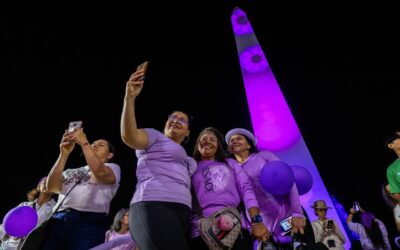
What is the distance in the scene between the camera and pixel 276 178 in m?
2.22

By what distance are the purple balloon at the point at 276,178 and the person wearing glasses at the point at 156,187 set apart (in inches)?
24.7

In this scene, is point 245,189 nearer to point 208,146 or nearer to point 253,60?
point 208,146

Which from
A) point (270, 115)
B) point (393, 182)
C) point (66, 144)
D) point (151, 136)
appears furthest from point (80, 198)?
point (270, 115)

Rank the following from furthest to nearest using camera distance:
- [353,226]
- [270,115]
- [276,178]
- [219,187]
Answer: [270,115] < [353,226] < [276,178] < [219,187]

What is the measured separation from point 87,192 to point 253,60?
568cm

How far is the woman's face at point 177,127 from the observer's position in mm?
2096

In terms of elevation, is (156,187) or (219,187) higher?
(156,187)

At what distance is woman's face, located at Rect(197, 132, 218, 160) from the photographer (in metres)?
2.32

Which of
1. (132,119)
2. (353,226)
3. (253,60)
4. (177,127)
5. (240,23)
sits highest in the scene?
(240,23)

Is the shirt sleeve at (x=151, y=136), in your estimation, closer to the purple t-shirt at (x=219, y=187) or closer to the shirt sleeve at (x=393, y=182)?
the purple t-shirt at (x=219, y=187)

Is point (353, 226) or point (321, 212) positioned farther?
point (353, 226)

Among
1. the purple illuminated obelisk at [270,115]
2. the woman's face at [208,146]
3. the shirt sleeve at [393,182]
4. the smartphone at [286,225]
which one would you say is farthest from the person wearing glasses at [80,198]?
the purple illuminated obelisk at [270,115]

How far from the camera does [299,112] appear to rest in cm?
823

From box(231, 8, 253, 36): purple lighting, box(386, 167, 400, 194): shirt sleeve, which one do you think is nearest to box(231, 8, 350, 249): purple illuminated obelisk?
box(231, 8, 253, 36): purple lighting
